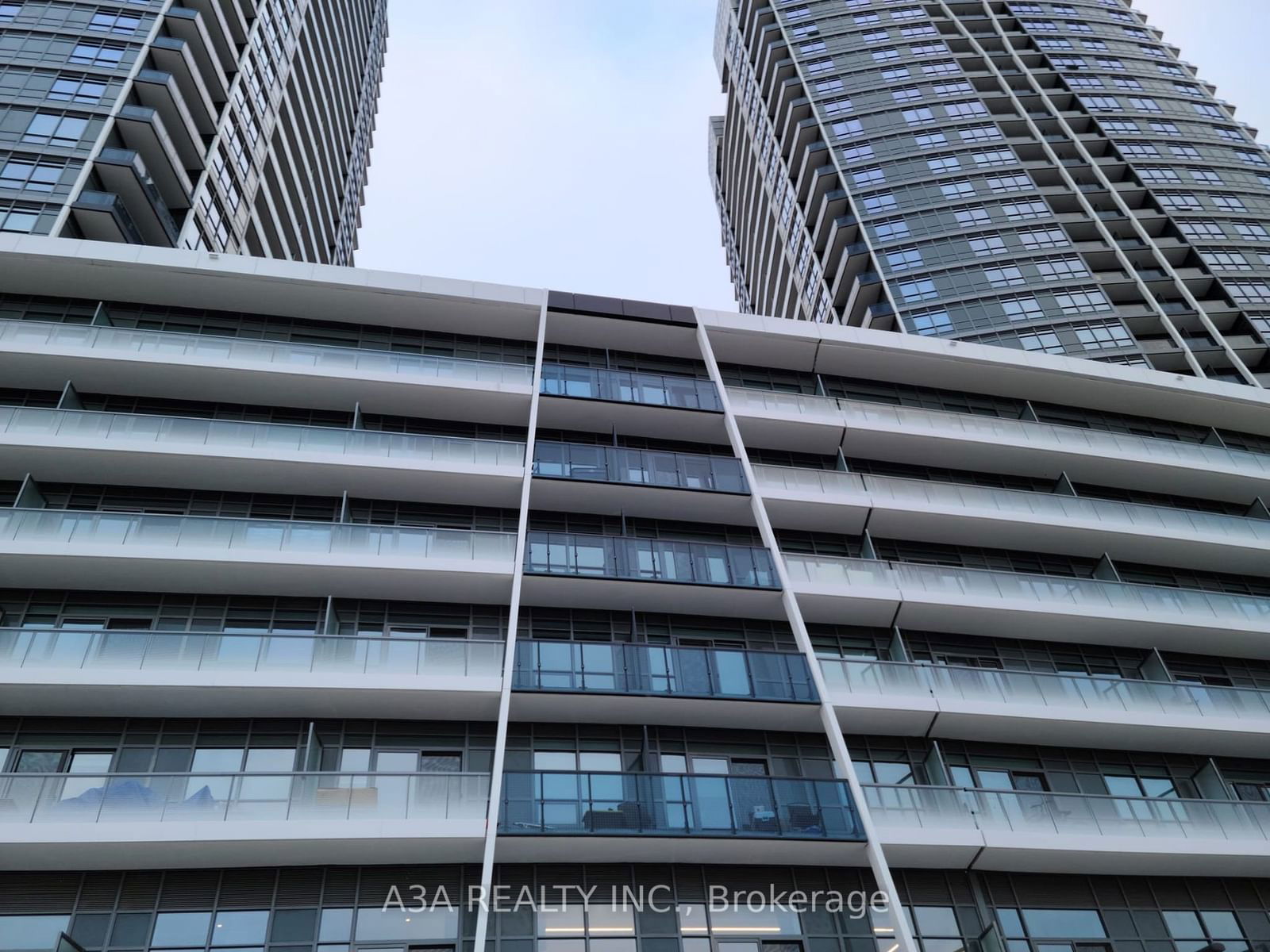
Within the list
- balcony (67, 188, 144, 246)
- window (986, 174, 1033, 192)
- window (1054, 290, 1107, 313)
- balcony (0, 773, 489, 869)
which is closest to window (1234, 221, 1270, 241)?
window (986, 174, 1033, 192)

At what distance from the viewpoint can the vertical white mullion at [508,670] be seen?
17.0m

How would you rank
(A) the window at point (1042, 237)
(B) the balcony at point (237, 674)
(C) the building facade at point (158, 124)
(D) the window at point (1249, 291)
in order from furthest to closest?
(A) the window at point (1042, 237) < (D) the window at point (1249, 291) < (C) the building facade at point (158, 124) < (B) the balcony at point (237, 674)

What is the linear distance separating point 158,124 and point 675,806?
31446 millimetres

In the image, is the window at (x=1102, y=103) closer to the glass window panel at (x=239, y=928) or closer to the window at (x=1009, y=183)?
the window at (x=1009, y=183)

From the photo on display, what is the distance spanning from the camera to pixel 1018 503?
89.4 ft

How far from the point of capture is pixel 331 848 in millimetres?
17938

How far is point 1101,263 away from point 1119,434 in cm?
2575

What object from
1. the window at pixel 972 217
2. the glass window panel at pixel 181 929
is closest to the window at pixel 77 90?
the glass window panel at pixel 181 929

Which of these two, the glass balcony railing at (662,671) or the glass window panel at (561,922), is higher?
the glass balcony railing at (662,671)

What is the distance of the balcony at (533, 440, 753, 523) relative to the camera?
80.6ft

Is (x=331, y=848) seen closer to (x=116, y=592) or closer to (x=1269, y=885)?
(x=116, y=592)

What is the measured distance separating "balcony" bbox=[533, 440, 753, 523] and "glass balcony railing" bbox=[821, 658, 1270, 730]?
507cm

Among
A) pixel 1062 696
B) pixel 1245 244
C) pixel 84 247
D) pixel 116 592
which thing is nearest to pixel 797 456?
pixel 1062 696

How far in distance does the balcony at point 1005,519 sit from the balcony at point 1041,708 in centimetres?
440
